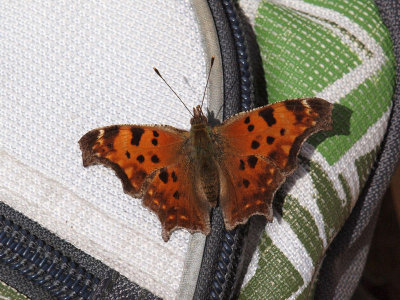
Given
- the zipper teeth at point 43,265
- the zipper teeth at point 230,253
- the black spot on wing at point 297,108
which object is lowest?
the zipper teeth at point 43,265

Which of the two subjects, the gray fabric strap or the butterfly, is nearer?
the butterfly

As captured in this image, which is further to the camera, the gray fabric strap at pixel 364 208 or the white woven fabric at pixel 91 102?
the gray fabric strap at pixel 364 208

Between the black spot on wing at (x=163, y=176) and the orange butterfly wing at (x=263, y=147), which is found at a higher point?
the orange butterfly wing at (x=263, y=147)

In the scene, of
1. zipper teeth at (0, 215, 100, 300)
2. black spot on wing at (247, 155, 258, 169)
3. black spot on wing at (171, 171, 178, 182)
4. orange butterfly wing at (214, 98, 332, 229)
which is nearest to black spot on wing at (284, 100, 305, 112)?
orange butterfly wing at (214, 98, 332, 229)

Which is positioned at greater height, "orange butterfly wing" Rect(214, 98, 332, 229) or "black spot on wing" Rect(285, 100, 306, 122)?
"black spot on wing" Rect(285, 100, 306, 122)

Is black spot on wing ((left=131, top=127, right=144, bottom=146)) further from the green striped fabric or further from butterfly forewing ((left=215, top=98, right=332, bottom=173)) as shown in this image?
the green striped fabric

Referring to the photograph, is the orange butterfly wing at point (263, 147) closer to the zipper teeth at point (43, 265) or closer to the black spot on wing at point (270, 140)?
the black spot on wing at point (270, 140)

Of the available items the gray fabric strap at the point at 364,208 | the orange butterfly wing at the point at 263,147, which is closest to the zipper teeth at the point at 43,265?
the orange butterfly wing at the point at 263,147

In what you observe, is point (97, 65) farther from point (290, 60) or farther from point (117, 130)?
point (290, 60)
